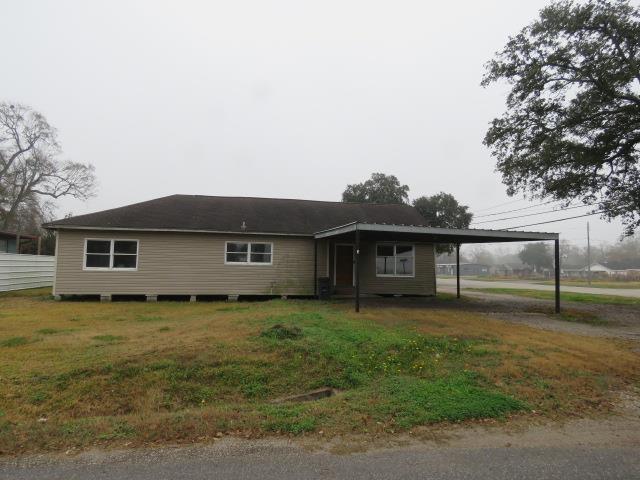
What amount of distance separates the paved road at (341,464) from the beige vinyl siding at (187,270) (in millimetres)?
12171

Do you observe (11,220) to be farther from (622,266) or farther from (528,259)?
(622,266)

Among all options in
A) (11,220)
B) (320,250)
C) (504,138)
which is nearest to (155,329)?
(320,250)

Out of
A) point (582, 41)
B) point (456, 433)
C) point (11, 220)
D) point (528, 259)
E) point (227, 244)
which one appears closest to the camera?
point (456, 433)

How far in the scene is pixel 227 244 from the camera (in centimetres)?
1584

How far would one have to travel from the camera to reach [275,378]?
222 inches

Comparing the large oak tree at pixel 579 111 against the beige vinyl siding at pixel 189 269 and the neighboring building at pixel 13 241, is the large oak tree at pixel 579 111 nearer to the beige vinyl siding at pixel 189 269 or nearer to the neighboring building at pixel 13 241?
the beige vinyl siding at pixel 189 269

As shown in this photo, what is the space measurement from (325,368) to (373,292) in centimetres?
1165

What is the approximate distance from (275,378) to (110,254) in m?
11.6

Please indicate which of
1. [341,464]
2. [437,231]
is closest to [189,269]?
[437,231]

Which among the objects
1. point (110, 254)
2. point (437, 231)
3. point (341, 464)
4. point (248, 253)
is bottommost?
point (341, 464)

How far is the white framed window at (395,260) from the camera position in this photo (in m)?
17.6

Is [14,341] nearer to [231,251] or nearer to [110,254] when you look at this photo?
[110,254]

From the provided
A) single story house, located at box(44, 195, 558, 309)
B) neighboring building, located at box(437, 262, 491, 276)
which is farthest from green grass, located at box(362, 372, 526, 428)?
neighboring building, located at box(437, 262, 491, 276)

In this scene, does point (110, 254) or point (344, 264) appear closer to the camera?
point (110, 254)
